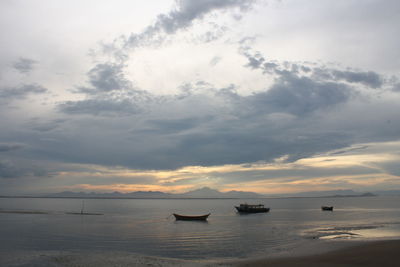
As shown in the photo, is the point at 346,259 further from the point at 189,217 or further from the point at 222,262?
the point at 189,217

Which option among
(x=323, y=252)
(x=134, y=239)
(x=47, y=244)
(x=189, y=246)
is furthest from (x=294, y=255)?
(x=47, y=244)

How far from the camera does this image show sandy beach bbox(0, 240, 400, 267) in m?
28.2

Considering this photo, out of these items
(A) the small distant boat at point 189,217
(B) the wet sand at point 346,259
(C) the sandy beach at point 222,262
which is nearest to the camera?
(B) the wet sand at point 346,259

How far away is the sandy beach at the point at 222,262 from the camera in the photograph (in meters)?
28.2

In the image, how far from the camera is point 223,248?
128ft

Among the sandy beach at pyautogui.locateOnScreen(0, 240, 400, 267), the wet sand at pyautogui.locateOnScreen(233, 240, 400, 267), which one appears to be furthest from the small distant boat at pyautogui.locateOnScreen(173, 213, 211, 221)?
the wet sand at pyautogui.locateOnScreen(233, 240, 400, 267)

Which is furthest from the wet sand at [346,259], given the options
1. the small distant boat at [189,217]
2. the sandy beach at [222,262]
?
the small distant boat at [189,217]

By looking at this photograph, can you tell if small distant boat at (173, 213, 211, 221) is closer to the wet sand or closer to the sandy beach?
the sandy beach

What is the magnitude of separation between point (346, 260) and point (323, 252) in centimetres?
479

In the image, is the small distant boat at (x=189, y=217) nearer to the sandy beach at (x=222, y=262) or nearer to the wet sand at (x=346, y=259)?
the sandy beach at (x=222, y=262)

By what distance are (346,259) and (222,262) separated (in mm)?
11586

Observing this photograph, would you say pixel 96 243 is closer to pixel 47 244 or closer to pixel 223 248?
pixel 47 244

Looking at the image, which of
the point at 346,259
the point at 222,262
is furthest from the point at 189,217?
the point at 346,259

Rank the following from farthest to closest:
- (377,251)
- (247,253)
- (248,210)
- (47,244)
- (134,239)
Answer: (248,210) → (134,239) → (47,244) → (247,253) → (377,251)
